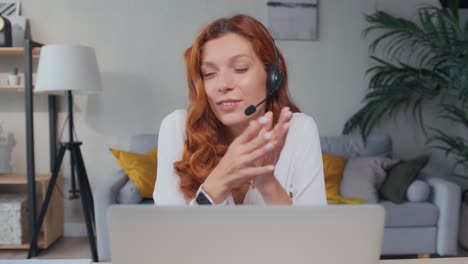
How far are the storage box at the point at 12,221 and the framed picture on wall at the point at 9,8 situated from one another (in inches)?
54.8

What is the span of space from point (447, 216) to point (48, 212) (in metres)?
2.65

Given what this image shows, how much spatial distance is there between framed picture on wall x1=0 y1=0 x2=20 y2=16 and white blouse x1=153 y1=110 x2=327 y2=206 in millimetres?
2484

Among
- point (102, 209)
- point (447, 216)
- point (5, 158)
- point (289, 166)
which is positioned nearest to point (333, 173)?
point (447, 216)

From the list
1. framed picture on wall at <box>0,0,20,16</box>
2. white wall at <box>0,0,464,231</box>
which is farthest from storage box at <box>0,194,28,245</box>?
framed picture on wall at <box>0,0,20,16</box>

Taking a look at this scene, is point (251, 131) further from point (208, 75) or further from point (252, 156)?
point (208, 75)

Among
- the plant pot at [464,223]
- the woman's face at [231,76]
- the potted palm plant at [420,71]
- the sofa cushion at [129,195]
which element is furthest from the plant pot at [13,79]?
the plant pot at [464,223]

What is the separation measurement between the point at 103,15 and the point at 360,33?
2.04m

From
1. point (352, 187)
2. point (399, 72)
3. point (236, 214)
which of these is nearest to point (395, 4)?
point (399, 72)

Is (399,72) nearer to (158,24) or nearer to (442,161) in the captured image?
(442,161)

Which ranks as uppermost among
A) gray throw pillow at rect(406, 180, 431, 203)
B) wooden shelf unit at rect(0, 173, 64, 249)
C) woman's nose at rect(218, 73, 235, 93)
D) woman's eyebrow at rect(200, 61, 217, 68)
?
woman's eyebrow at rect(200, 61, 217, 68)

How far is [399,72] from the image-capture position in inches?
112

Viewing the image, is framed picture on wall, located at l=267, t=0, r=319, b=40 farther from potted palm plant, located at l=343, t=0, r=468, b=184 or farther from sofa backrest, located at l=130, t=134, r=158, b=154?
sofa backrest, located at l=130, t=134, r=158, b=154

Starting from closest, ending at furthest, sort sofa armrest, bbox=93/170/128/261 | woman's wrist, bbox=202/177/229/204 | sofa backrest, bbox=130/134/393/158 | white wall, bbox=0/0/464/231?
woman's wrist, bbox=202/177/229/204 → sofa armrest, bbox=93/170/128/261 → sofa backrest, bbox=130/134/393/158 → white wall, bbox=0/0/464/231

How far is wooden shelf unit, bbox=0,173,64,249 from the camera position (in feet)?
8.36
